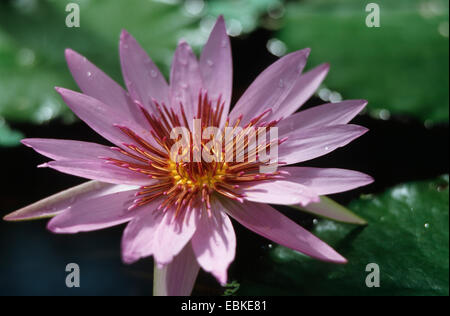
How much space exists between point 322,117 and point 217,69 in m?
0.37

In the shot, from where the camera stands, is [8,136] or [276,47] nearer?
[8,136]

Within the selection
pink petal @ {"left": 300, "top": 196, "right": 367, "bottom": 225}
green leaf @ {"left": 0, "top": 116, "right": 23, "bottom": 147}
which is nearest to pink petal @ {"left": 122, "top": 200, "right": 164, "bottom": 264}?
pink petal @ {"left": 300, "top": 196, "right": 367, "bottom": 225}

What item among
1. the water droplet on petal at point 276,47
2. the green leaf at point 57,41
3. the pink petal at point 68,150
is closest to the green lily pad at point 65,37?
the green leaf at point 57,41

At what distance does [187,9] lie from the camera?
220 cm

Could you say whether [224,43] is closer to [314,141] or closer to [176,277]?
[314,141]

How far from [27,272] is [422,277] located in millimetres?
1285

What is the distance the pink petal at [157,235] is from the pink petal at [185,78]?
386 mm

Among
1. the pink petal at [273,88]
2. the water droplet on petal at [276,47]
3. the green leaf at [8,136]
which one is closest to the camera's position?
the pink petal at [273,88]

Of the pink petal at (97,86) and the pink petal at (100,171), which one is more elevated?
the pink petal at (97,86)

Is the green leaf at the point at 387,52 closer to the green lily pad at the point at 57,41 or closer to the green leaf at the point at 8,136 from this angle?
the green lily pad at the point at 57,41

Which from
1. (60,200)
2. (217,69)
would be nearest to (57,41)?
(217,69)

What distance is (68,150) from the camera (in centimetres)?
122

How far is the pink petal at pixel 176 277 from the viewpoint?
1104 millimetres
